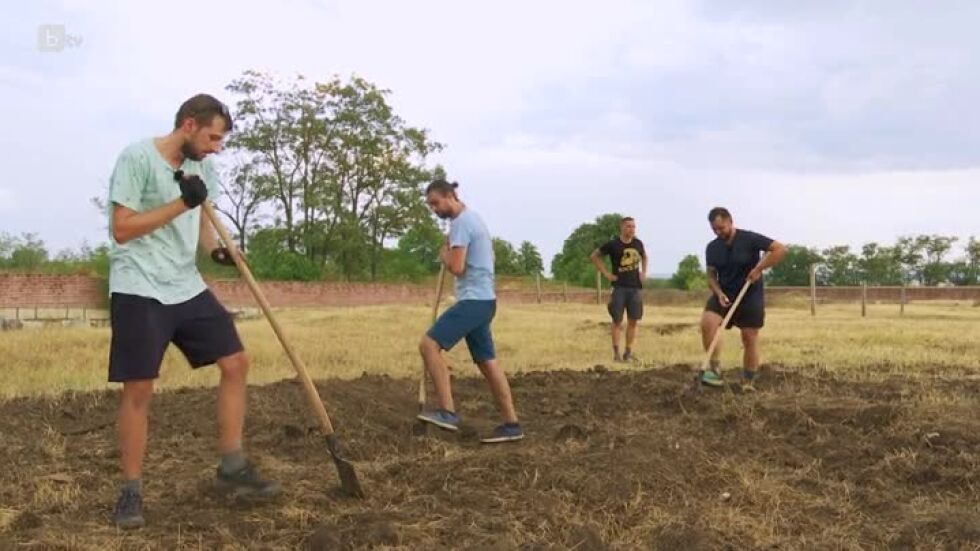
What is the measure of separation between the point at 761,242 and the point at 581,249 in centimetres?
4921

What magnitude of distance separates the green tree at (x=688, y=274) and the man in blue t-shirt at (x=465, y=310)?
45183 millimetres

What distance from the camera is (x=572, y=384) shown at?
318 inches

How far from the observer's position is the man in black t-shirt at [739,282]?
792cm

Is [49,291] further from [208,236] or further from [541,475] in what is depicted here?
[541,475]

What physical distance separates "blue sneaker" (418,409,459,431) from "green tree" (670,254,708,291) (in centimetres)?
4525

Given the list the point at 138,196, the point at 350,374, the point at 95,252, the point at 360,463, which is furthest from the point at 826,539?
the point at 95,252

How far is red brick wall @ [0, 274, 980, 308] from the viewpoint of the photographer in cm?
1728

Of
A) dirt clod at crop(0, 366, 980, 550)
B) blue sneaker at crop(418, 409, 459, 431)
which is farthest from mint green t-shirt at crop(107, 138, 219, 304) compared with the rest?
blue sneaker at crop(418, 409, 459, 431)

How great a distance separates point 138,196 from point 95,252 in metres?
24.5

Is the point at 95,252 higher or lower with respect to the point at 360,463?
higher

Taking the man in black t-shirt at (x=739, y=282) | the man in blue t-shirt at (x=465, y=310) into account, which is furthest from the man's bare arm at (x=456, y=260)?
the man in black t-shirt at (x=739, y=282)

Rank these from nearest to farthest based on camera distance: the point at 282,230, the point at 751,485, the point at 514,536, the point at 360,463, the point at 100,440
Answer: the point at 514,536
the point at 751,485
the point at 360,463
the point at 100,440
the point at 282,230

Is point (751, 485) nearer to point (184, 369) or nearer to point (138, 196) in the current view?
point (138, 196)

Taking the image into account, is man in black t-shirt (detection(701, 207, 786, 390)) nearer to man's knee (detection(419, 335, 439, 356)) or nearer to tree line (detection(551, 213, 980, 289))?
man's knee (detection(419, 335, 439, 356))
